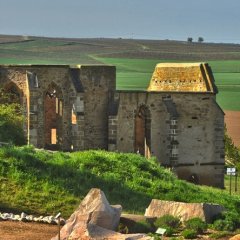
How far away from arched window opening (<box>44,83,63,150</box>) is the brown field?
2819 centimetres

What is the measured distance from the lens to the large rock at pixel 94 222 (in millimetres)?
17625

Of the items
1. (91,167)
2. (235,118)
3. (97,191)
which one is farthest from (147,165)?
(235,118)

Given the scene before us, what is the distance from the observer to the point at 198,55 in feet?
529

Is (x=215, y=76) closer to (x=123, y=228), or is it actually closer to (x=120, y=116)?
(x=120, y=116)

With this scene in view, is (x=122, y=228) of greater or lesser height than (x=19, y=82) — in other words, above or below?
below

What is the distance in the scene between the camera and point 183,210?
2161 cm

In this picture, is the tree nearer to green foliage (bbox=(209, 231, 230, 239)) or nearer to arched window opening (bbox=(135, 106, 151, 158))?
arched window opening (bbox=(135, 106, 151, 158))

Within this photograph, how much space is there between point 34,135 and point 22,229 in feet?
84.8

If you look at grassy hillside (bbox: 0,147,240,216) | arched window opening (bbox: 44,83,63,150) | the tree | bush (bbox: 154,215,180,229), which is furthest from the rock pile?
arched window opening (bbox: 44,83,63,150)

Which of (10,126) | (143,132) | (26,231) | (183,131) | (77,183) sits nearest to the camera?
(26,231)

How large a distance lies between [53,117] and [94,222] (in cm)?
3149

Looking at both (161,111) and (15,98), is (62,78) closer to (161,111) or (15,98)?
(15,98)

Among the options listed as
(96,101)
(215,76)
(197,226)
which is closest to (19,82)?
(96,101)

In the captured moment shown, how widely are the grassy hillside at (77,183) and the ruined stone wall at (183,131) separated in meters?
15.1
